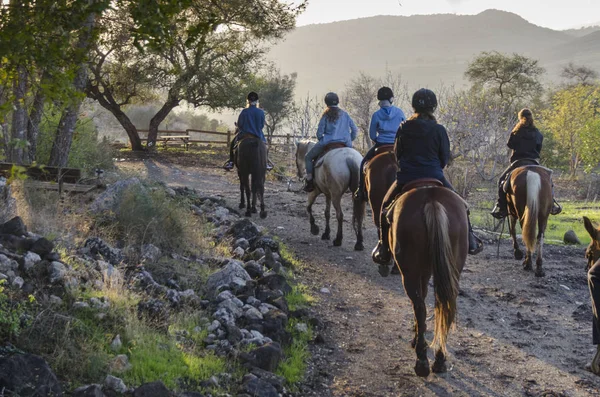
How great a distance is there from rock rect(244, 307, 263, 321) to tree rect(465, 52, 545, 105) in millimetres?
50407

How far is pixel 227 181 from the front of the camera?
20312mm

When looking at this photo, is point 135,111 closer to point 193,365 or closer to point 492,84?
point 492,84

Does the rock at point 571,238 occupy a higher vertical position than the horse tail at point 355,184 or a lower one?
lower

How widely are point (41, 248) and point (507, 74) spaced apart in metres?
54.1

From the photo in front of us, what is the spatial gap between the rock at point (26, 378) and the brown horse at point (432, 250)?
3.02 meters

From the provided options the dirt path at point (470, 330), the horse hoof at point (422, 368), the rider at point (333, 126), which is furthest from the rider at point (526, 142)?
the horse hoof at point (422, 368)

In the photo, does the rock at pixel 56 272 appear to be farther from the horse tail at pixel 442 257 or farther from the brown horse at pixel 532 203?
the brown horse at pixel 532 203

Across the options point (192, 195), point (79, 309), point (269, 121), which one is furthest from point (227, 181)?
point (269, 121)

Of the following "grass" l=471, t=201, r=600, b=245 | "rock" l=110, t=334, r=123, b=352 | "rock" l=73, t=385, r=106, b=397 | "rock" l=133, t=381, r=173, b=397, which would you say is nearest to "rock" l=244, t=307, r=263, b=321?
"rock" l=110, t=334, r=123, b=352

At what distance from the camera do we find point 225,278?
686cm

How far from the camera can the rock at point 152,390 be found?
13.2ft

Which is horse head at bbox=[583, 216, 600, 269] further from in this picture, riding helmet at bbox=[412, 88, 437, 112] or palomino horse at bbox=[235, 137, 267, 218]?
palomino horse at bbox=[235, 137, 267, 218]

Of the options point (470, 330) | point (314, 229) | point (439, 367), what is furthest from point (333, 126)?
point (439, 367)

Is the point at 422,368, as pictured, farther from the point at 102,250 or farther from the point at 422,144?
the point at 102,250
